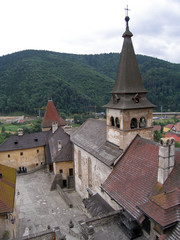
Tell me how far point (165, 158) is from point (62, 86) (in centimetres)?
8774

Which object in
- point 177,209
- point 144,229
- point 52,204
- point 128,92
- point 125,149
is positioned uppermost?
point 128,92

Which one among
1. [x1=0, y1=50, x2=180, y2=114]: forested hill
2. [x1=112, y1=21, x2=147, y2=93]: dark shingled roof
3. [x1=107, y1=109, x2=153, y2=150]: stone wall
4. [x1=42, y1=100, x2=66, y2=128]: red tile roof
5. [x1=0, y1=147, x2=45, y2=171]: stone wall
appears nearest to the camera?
[x1=107, y1=109, x2=153, y2=150]: stone wall

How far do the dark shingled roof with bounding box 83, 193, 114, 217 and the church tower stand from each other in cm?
494

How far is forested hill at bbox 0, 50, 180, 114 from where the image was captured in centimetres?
8675

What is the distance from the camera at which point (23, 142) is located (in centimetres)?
3394

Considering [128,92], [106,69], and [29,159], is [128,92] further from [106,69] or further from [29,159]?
[106,69]

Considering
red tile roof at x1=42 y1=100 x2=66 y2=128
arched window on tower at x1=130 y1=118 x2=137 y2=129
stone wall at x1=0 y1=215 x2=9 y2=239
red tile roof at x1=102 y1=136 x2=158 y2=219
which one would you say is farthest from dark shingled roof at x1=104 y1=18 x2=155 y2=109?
red tile roof at x1=42 y1=100 x2=66 y2=128

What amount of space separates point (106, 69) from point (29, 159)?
156 metres

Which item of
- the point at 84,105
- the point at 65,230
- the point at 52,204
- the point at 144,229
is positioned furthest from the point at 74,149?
the point at 84,105

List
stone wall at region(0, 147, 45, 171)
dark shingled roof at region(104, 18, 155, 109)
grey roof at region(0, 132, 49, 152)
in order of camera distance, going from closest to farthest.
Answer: dark shingled roof at region(104, 18, 155, 109) < stone wall at region(0, 147, 45, 171) < grey roof at region(0, 132, 49, 152)

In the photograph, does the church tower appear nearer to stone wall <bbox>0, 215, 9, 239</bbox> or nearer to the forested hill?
stone wall <bbox>0, 215, 9, 239</bbox>

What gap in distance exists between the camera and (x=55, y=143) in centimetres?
3036

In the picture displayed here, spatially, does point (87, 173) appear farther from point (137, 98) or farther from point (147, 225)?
point (147, 225)

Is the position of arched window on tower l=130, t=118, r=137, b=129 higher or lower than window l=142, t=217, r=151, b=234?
higher
